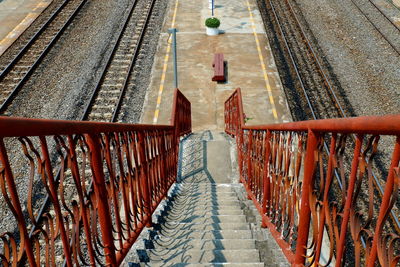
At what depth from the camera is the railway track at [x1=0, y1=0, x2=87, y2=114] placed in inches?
467

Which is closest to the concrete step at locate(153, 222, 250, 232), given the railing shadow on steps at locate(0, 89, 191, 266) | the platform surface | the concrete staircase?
the concrete staircase

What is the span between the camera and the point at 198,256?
335 centimetres

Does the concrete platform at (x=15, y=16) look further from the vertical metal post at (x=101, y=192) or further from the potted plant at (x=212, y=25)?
the vertical metal post at (x=101, y=192)

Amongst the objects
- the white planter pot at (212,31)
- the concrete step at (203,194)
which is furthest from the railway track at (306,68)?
the concrete step at (203,194)

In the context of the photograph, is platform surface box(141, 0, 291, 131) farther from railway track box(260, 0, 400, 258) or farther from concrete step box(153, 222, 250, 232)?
concrete step box(153, 222, 250, 232)

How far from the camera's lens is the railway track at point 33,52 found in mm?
11859

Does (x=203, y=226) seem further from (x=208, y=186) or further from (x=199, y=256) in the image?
(x=208, y=186)

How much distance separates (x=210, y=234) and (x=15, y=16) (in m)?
17.3

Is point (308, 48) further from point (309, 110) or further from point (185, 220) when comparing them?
point (185, 220)

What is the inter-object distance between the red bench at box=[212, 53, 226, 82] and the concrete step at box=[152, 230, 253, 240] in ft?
32.3

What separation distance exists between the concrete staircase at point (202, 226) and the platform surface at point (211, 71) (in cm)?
410

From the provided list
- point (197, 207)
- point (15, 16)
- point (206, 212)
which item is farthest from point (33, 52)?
point (206, 212)

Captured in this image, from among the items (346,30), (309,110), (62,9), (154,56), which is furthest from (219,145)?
(62,9)

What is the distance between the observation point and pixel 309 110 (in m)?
11.7
